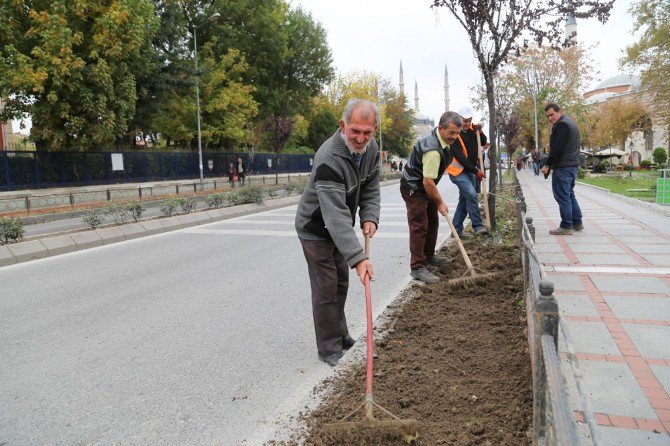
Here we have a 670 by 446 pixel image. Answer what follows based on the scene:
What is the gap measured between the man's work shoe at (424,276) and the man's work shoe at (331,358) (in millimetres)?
2068

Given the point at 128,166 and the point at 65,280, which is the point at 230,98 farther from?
the point at 65,280

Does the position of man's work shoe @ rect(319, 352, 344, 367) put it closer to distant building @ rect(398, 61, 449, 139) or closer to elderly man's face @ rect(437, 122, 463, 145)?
elderly man's face @ rect(437, 122, 463, 145)

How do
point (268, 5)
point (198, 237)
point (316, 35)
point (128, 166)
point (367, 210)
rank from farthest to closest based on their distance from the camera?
1. point (316, 35)
2. point (268, 5)
3. point (128, 166)
4. point (198, 237)
5. point (367, 210)

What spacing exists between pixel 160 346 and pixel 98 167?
2165 cm

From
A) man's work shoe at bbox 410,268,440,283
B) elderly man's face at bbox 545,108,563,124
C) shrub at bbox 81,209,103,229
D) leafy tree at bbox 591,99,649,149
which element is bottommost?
man's work shoe at bbox 410,268,440,283

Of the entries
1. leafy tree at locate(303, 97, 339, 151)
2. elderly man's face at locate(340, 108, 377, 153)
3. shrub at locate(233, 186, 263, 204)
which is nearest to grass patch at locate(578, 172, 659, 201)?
shrub at locate(233, 186, 263, 204)

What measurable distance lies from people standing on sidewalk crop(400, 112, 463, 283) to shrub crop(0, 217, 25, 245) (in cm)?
698

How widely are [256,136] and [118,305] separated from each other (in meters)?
34.6

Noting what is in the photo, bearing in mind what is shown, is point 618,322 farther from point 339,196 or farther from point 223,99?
point 223,99

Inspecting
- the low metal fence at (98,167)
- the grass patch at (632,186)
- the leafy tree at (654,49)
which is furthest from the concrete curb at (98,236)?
the leafy tree at (654,49)

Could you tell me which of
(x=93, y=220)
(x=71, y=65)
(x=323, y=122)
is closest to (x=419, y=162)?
(x=93, y=220)

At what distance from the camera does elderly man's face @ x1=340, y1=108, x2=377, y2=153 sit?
3.25m

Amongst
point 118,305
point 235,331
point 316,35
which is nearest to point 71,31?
point 118,305

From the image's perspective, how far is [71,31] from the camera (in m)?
18.7
